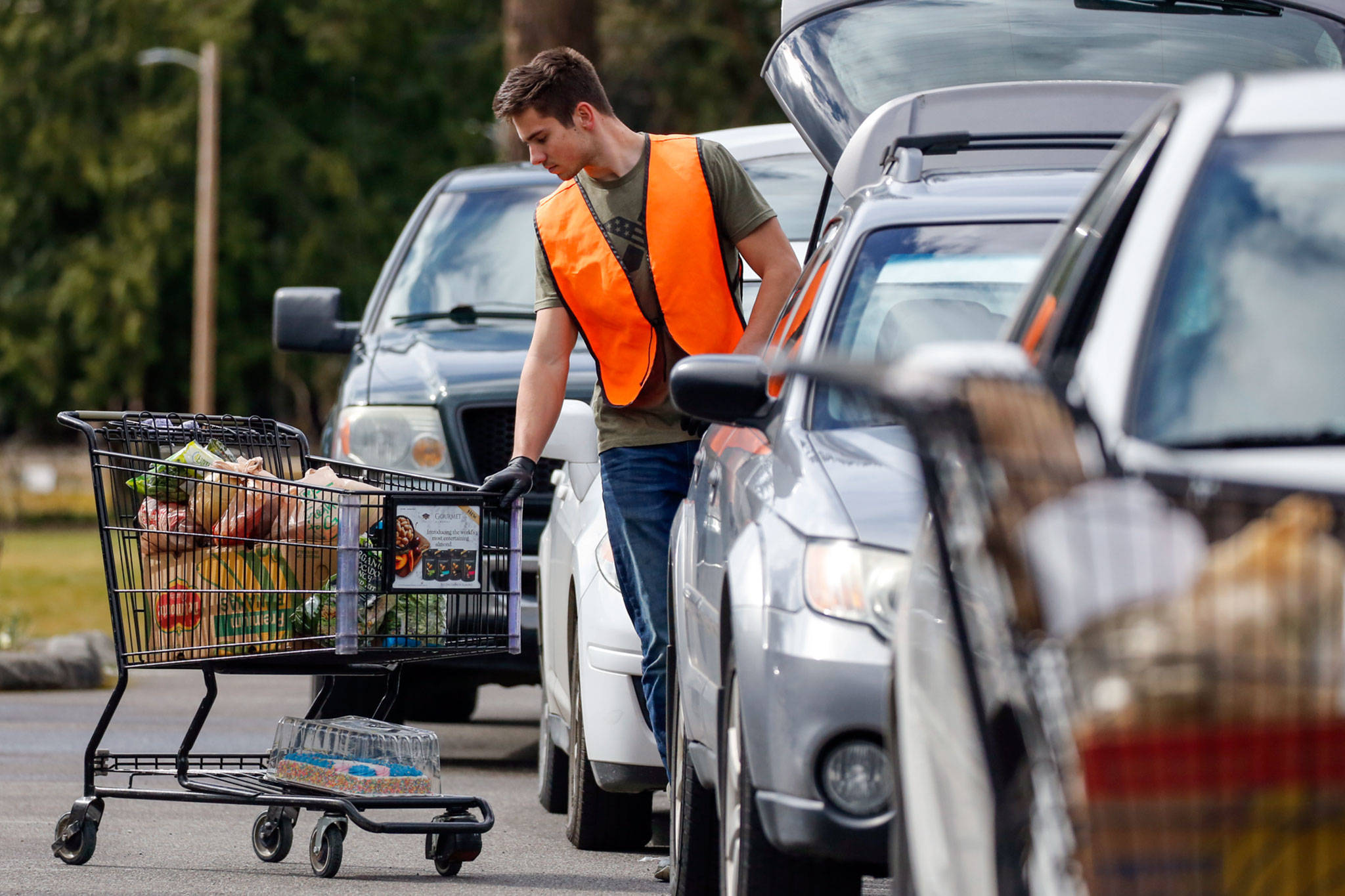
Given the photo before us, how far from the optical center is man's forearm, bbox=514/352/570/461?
6.55 metres

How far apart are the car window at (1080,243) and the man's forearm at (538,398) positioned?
10.2ft

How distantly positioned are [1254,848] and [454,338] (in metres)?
7.57

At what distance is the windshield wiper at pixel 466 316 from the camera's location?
9.90 meters

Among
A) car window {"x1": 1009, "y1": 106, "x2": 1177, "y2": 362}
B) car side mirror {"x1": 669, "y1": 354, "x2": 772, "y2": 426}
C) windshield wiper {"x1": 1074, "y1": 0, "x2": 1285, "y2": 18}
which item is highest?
car window {"x1": 1009, "y1": 106, "x2": 1177, "y2": 362}

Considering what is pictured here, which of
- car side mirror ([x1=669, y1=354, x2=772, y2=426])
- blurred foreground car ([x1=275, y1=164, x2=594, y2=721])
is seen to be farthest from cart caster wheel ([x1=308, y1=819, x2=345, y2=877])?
car side mirror ([x1=669, y1=354, x2=772, y2=426])

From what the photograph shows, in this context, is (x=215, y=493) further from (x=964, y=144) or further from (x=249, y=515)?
(x=964, y=144)

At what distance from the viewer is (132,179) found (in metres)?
39.6

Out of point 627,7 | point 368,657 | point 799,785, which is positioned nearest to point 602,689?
point 368,657

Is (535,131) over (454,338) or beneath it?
over

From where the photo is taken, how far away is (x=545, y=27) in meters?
17.3

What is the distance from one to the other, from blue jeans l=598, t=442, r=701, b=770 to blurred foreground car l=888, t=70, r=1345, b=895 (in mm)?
2873

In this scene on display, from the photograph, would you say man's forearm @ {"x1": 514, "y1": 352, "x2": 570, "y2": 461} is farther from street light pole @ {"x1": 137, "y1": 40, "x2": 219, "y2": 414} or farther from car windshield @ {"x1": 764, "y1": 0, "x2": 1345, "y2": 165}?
street light pole @ {"x1": 137, "y1": 40, "x2": 219, "y2": 414}

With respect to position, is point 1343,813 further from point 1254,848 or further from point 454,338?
point 454,338

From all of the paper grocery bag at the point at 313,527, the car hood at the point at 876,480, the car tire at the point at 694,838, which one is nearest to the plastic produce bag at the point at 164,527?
the paper grocery bag at the point at 313,527
